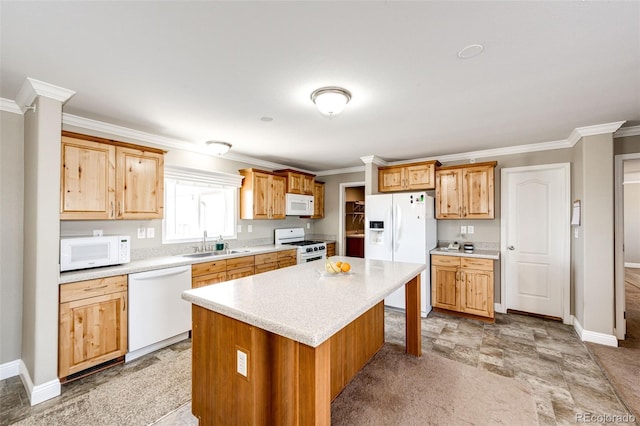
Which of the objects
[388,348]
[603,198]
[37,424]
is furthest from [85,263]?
[603,198]

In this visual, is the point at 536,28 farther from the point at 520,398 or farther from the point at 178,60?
the point at 520,398

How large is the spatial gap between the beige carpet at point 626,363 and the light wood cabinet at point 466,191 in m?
1.86

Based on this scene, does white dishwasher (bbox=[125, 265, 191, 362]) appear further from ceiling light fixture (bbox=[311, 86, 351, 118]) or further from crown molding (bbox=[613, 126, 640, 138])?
crown molding (bbox=[613, 126, 640, 138])

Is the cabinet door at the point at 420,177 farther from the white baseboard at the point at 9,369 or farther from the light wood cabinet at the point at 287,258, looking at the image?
the white baseboard at the point at 9,369

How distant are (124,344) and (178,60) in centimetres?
261

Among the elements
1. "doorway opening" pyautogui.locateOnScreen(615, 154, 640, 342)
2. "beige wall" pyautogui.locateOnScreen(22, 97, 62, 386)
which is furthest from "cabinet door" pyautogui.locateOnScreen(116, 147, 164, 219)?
"doorway opening" pyautogui.locateOnScreen(615, 154, 640, 342)

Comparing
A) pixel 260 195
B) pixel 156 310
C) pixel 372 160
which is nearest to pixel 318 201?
pixel 260 195

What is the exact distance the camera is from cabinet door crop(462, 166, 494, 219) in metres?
3.89

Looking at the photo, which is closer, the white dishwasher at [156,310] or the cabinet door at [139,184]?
the white dishwasher at [156,310]

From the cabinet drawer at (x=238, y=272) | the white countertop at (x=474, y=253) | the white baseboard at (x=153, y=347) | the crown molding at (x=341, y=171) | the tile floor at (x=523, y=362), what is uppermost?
the crown molding at (x=341, y=171)

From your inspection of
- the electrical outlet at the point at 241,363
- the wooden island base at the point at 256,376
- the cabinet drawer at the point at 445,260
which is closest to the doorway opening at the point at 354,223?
the cabinet drawer at the point at 445,260

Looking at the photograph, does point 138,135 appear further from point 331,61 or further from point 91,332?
point 331,61

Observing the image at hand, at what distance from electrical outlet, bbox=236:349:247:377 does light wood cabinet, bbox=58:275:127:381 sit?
1846mm

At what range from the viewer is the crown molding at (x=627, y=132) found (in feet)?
10.2
